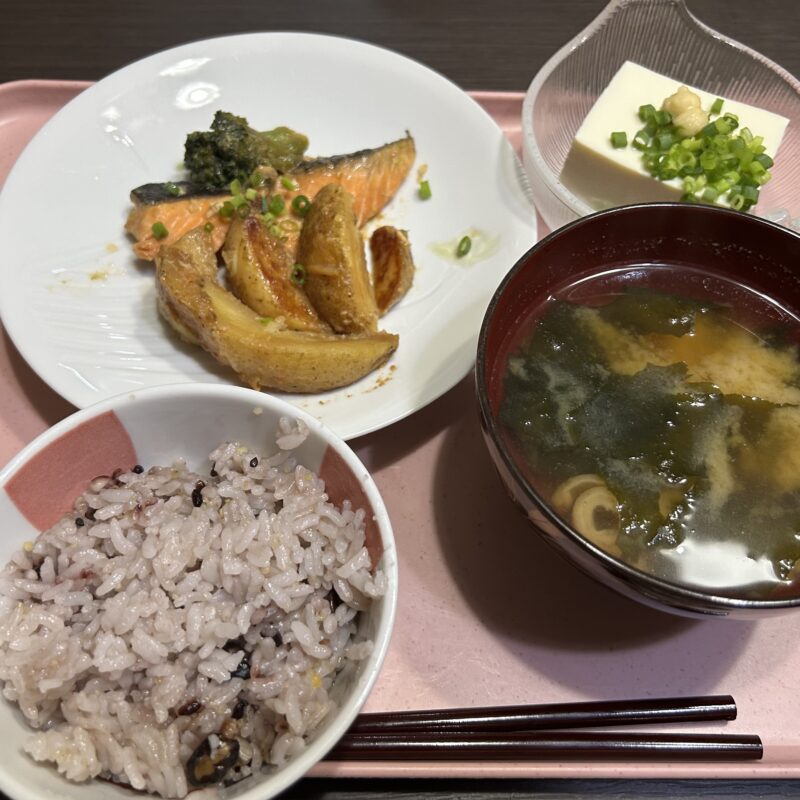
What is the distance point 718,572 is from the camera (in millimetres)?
1401

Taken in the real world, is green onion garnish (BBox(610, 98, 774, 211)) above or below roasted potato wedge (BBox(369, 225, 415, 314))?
above

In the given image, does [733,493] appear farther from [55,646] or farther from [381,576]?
[55,646]

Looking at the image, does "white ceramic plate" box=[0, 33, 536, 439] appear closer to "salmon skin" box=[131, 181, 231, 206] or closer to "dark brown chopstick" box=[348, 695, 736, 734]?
"salmon skin" box=[131, 181, 231, 206]

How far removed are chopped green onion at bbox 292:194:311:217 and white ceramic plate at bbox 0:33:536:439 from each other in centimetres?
27

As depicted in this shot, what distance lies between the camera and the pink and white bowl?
3.95 ft

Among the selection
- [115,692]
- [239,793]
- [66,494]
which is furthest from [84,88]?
[239,793]

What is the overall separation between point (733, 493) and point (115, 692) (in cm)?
127

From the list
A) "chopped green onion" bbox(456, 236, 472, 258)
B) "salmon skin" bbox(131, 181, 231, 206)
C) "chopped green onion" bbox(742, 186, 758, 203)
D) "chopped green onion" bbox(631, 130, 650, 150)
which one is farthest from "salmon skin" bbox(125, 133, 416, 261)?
"chopped green onion" bbox(742, 186, 758, 203)

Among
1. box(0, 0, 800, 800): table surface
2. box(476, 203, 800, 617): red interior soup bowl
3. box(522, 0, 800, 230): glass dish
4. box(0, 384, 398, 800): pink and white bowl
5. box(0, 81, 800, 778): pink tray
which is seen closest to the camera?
box(0, 384, 398, 800): pink and white bowl

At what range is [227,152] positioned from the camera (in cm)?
227

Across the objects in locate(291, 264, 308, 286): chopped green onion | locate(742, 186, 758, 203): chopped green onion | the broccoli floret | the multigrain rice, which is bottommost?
the multigrain rice

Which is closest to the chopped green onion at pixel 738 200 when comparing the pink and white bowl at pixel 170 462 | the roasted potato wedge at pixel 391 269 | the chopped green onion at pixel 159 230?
the roasted potato wedge at pixel 391 269

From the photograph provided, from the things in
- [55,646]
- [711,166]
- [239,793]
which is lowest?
[239,793]

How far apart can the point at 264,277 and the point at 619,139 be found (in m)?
1.18
